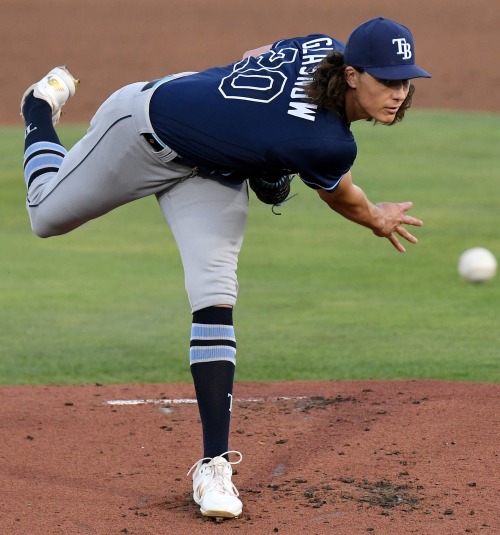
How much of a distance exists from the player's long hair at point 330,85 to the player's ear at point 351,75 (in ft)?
0.03

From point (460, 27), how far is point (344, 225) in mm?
16094

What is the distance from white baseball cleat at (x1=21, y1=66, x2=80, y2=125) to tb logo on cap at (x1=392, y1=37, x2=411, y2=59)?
1.65 meters

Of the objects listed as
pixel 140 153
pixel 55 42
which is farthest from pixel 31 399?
pixel 55 42

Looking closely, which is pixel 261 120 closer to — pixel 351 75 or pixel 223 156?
pixel 223 156

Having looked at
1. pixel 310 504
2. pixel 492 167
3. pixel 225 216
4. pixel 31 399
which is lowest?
pixel 492 167

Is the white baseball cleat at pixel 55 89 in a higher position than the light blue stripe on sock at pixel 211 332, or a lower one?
higher

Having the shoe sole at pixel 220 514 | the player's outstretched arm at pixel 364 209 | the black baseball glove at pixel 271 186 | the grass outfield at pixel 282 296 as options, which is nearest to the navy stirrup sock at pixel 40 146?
the black baseball glove at pixel 271 186

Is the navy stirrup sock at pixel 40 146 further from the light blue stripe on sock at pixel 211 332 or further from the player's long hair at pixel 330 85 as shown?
the player's long hair at pixel 330 85

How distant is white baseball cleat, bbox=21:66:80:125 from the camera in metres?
4.73

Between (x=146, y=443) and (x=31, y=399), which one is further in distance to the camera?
(x=31, y=399)

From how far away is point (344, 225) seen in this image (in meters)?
12.3

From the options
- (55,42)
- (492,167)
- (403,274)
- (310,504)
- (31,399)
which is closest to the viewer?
(310,504)

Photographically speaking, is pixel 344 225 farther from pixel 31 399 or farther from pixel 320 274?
pixel 31 399

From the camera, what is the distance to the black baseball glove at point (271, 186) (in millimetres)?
4207
